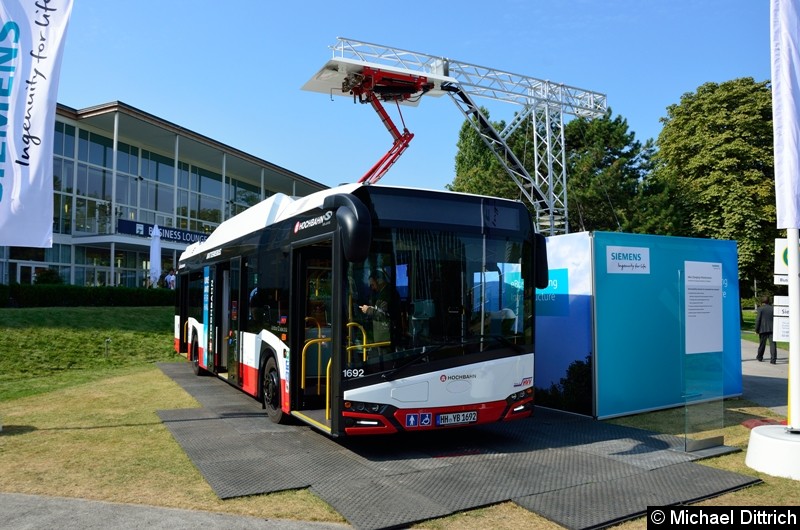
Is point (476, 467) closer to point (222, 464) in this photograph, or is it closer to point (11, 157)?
point (222, 464)

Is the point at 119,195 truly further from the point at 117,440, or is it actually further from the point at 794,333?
the point at 794,333

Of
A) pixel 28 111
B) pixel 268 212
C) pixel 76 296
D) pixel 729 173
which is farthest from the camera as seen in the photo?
pixel 729 173

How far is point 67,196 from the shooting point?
96.7 ft

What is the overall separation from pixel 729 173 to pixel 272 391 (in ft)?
102

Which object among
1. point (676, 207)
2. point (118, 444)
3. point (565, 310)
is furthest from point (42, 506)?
point (676, 207)

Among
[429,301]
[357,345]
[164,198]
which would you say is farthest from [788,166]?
[164,198]

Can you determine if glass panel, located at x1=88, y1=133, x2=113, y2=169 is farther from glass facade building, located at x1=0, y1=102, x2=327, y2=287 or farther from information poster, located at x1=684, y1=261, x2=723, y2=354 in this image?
information poster, located at x1=684, y1=261, x2=723, y2=354

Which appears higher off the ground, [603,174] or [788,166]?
[603,174]

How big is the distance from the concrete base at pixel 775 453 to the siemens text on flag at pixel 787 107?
2.26 metres

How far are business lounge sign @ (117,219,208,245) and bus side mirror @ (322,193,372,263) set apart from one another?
24.9 meters

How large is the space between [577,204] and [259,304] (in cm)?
1993

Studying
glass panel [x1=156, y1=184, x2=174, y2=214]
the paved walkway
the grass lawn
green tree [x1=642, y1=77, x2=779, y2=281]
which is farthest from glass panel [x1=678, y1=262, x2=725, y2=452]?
glass panel [x1=156, y1=184, x2=174, y2=214]

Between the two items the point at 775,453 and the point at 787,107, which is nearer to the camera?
the point at 775,453

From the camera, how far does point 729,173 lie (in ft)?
104
